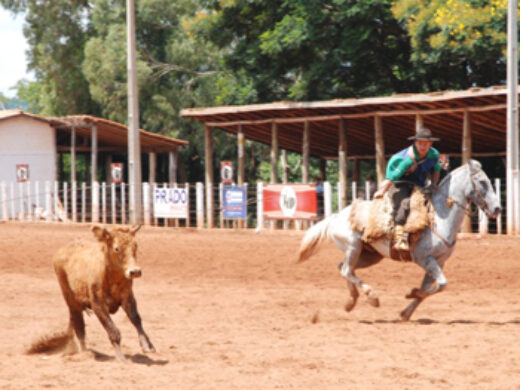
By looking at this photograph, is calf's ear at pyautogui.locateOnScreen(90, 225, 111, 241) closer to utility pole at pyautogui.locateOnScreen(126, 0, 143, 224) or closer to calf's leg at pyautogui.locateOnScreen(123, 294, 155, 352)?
calf's leg at pyautogui.locateOnScreen(123, 294, 155, 352)

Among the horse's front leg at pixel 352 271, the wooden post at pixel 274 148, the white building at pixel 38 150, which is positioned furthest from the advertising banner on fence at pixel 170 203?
the horse's front leg at pixel 352 271

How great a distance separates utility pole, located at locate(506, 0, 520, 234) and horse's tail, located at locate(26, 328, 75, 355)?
45.3ft

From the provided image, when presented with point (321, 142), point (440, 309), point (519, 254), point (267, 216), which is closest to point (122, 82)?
point (321, 142)

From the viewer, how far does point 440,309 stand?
11500 millimetres

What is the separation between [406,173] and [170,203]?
650 inches

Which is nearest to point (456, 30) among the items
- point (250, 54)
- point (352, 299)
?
point (250, 54)

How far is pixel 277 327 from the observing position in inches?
401

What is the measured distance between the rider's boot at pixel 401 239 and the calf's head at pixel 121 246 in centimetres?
382

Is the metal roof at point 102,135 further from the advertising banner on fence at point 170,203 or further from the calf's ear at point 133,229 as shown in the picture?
the calf's ear at point 133,229

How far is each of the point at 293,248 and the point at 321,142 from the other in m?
11.2

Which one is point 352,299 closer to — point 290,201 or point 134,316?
point 134,316

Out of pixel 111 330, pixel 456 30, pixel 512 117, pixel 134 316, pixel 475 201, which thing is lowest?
pixel 111 330

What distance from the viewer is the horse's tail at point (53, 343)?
881 cm

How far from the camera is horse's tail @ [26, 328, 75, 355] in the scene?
881 cm
